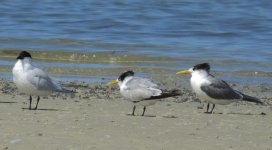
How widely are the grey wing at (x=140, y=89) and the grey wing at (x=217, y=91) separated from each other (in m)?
0.81

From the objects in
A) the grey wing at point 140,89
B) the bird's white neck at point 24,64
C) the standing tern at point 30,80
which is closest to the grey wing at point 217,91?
the grey wing at point 140,89

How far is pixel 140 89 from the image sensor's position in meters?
9.95

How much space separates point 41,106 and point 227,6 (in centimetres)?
2288

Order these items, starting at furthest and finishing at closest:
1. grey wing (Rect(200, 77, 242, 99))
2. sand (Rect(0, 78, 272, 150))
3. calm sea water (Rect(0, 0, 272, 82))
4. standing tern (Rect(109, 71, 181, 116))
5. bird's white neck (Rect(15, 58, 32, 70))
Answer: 1. calm sea water (Rect(0, 0, 272, 82))
2. grey wing (Rect(200, 77, 242, 99))
3. bird's white neck (Rect(15, 58, 32, 70))
4. standing tern (Rect(109, 71, 181, 116))
5. sand (Rect(0, 78, 272, 150))

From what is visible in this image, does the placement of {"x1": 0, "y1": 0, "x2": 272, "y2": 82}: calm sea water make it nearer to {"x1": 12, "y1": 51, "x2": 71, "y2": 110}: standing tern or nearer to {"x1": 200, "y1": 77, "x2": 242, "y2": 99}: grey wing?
{"x1": 200, "y1": 77, "x2": 242, "y2": 99}: grey wing

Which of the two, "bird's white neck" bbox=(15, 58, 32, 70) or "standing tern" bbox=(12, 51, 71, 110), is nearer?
"standing tern" bbox=(12, 51, 71, 110)

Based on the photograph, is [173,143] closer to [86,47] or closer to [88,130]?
[88,130]

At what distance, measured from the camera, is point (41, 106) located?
10.2 m

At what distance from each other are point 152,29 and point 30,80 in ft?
44.2

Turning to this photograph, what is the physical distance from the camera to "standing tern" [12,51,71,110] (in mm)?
10023

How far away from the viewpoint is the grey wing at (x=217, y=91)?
34.1 ft

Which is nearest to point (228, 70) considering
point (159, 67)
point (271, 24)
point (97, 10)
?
point (159, 67)

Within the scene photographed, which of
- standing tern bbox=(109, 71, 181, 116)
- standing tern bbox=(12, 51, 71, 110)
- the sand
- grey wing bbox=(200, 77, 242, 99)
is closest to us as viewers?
the sand

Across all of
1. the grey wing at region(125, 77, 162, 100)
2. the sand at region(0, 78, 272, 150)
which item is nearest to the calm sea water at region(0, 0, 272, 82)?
the sand at region(0, 78, 272, 150)
